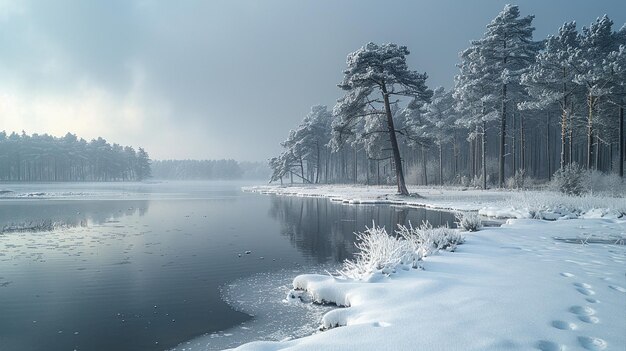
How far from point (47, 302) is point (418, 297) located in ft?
23.2

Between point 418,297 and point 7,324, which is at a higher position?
point 418,297

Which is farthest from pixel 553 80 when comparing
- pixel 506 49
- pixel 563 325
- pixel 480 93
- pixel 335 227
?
pixel 563 325

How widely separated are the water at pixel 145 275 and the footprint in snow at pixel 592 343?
3972 mm

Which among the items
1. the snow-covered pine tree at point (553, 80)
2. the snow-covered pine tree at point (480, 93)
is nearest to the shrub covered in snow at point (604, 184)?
the snow-covered pine tree at point (553, 80)

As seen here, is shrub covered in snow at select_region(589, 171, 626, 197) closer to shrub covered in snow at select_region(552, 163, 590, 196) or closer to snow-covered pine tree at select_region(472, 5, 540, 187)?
shrub covered in snow at select_region(552, 163, 590, 196)

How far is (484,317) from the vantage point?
5074mm

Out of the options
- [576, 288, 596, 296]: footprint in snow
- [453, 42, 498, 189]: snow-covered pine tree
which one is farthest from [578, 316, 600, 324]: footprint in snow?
[453, 42, 498, 189]: snow-covered pine tree

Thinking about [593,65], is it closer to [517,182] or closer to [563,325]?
[517,182]

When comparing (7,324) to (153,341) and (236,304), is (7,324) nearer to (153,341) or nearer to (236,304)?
(153,341)

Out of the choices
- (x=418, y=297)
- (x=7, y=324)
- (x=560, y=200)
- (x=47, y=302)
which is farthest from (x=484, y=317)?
(x=560, y=200)

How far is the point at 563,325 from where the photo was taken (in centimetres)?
482

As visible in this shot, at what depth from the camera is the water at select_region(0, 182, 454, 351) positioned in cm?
641

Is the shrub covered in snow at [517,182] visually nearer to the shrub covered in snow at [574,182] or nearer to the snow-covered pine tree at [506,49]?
the snow-covered pine tree at [506,49]

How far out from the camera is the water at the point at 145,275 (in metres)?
6.41
